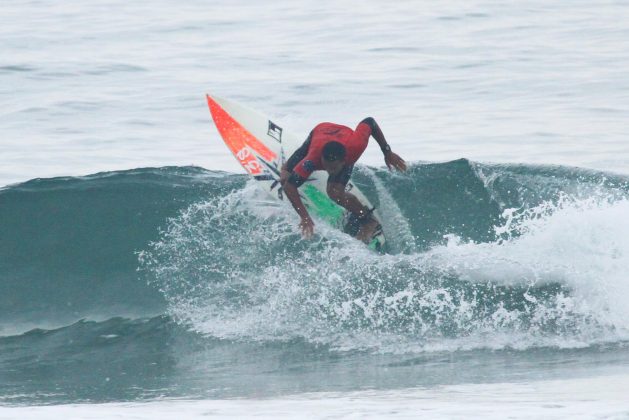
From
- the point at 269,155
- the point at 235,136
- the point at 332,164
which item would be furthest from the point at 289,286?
the point at 235,136

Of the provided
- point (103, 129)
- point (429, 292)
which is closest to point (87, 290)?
point (429, 292)

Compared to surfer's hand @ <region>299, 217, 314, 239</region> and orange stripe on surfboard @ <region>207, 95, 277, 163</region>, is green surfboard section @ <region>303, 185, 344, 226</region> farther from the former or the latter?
surfer's hand @ <region>299, 217, 314, 239</region>

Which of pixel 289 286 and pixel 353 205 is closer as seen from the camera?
pixel 289 286

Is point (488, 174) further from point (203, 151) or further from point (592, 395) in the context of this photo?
point (592, 395)

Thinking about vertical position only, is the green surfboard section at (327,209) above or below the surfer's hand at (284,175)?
below

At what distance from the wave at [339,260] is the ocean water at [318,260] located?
0.02 metres

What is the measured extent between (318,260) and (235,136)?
191cm

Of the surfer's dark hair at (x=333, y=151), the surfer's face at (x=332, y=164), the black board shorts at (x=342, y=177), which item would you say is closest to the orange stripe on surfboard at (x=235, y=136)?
the black board shorts at (x=342, y=177)

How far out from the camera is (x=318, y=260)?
8.54 m

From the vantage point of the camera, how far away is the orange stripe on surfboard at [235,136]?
9547 mm

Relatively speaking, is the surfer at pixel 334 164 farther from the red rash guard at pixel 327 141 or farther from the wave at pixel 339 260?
the wave at pixel 339 260

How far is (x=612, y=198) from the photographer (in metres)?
9.93

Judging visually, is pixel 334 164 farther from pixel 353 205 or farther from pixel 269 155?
pixel 269 155

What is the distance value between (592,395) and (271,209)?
454 cm
